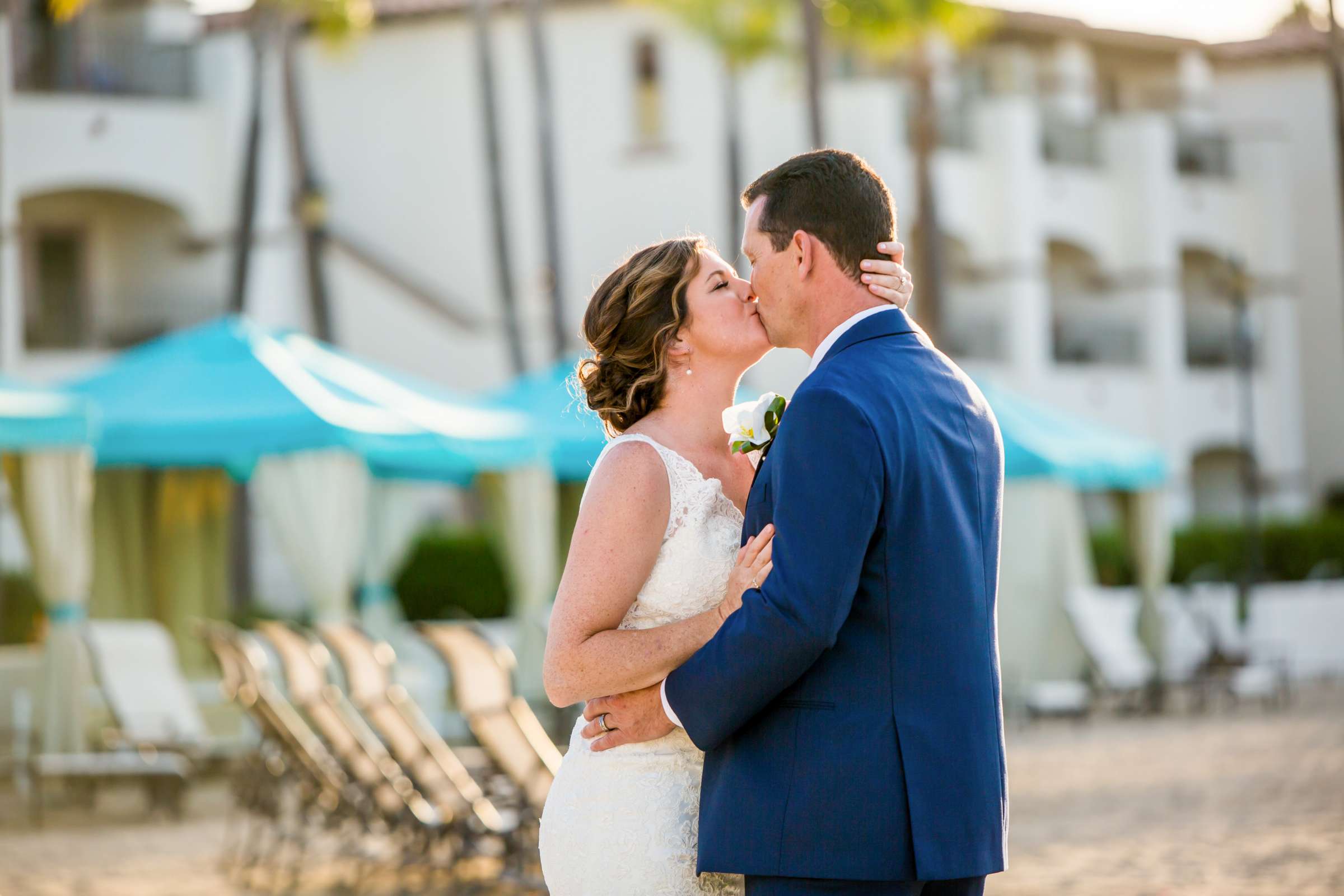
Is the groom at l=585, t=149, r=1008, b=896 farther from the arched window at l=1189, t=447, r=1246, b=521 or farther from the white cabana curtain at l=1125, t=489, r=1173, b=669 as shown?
the arched window at l=1189, t=447, r=1246, b=521

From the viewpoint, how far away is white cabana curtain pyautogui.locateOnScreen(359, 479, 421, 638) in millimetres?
16219

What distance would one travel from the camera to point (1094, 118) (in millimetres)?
33125

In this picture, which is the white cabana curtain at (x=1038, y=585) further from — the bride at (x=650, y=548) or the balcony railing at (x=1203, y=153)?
the balcony railing at (x=1203, y=153)

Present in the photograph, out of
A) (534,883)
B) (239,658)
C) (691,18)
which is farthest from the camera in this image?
(691,18)

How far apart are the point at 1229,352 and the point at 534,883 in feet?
101

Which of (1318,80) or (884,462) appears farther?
(1318,80)

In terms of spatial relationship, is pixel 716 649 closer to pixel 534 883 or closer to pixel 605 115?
pixel 534 883

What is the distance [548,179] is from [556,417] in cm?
878

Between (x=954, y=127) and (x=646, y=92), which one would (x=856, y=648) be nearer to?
(x=646, y=92)

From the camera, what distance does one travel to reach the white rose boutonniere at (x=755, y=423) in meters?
3.64

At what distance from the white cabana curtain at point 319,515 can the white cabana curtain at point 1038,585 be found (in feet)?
25.0

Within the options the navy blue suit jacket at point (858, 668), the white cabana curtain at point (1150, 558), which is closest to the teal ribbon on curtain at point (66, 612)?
the navy blue suit jacket at point (858, 668)

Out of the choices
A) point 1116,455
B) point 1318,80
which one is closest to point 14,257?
point 1116,455

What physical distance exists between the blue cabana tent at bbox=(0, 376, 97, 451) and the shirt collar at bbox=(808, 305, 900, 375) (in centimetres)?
1024
